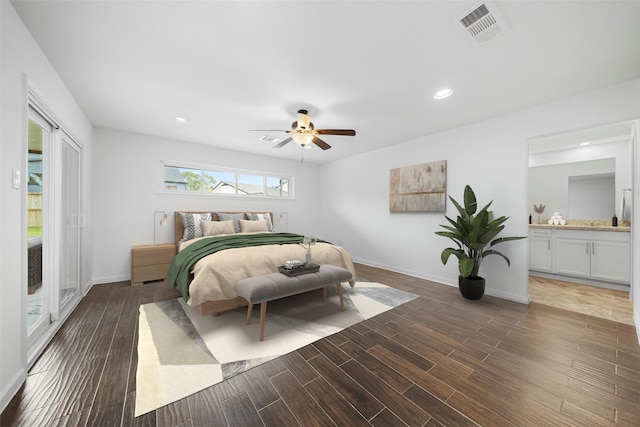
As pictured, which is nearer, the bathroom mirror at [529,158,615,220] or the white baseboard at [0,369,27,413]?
the white baseboard at [0,369,27,413]

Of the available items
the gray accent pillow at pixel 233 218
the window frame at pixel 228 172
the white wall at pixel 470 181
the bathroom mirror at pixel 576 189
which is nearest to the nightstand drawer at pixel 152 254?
the gray accent pillow at pixel 233 218

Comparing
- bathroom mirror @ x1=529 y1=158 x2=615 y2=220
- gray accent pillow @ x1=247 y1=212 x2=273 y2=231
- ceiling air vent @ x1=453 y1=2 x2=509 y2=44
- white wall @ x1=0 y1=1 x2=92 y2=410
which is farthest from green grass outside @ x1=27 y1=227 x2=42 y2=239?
bathroom mirror @ x1=529 y1=158 x2=615 y2=220

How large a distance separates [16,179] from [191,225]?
2.67m

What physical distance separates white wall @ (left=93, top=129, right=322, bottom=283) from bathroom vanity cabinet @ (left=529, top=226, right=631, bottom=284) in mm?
6026

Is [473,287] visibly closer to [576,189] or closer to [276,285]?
[276,285]

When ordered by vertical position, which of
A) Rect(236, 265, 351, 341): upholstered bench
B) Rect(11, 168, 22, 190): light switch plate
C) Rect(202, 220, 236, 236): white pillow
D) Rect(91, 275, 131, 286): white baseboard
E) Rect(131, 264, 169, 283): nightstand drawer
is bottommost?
Rect(91, 275, 131, 286): white baseboard

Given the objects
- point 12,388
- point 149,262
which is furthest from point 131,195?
point 12,388

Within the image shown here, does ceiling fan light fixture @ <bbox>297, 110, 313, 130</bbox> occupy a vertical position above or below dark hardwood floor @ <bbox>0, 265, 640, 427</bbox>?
above

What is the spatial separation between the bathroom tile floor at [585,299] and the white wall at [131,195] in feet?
18.3

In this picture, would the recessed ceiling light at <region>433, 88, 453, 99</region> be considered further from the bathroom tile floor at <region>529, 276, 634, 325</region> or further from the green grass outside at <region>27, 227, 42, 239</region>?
the green grass outside at <region>27, 227, 42, 239</region>

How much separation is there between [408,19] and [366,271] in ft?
12.4

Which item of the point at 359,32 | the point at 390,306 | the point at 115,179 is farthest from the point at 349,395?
the point at 115,179

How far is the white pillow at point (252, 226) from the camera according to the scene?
4531 millimetres

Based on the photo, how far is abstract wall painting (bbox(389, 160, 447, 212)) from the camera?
380 cm
